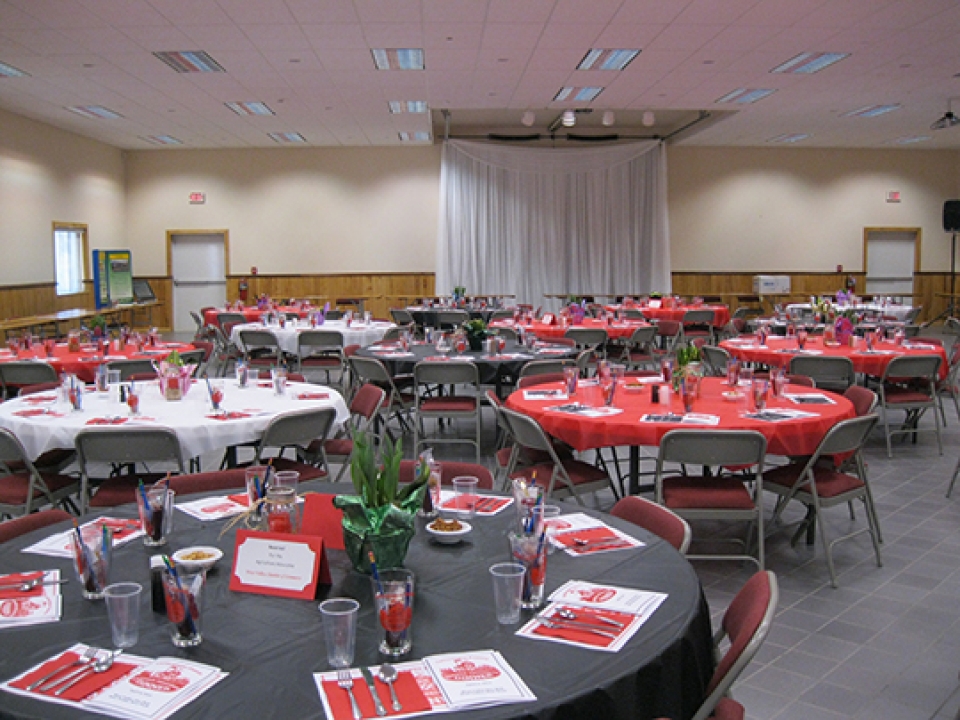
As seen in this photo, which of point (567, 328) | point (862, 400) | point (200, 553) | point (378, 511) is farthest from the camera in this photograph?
point (567, 328)

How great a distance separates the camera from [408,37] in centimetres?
950

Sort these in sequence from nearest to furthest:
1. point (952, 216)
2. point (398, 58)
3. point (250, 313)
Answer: point (398, 58) < point (250, 313) < point (952, 216)

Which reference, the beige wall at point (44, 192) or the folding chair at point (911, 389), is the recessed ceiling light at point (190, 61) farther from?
the folding chair at point (911, 389)

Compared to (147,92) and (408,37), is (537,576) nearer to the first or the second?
(408,37)

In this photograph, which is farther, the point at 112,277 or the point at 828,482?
Result: the point at 112,277

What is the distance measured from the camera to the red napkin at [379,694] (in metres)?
1.61

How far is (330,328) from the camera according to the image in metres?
10.4

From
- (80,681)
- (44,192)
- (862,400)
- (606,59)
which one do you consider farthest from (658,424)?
(44,192)

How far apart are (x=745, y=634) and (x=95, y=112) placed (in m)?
14.3

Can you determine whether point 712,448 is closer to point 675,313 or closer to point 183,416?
point 183,416

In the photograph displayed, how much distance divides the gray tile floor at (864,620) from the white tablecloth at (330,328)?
15.6ft

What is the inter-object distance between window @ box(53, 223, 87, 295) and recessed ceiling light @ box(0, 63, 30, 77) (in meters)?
4.20

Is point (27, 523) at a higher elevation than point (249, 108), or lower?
lower

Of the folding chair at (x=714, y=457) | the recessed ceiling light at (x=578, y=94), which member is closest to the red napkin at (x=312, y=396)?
the folding chair at (x=714, y=457)
